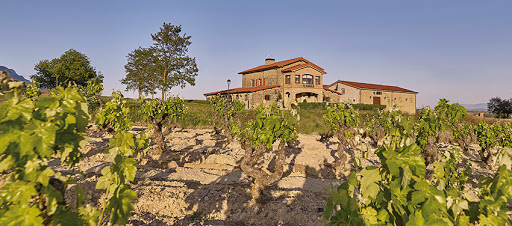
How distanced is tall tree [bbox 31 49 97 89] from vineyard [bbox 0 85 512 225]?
3839cm

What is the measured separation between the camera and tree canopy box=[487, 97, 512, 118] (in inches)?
1692

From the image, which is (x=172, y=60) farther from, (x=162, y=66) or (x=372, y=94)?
(x=372, y=94)

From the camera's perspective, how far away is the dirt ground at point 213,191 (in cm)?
576

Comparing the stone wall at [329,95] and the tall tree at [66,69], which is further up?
the tall tree at [66,69]

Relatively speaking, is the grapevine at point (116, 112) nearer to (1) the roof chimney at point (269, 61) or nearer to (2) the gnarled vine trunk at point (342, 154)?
(2) the gnarled vine trunk at point (342, 154)

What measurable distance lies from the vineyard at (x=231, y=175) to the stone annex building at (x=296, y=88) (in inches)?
1040

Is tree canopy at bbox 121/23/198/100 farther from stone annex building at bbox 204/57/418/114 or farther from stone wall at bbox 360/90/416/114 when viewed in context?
stone wall at bbox 360/90/416/114

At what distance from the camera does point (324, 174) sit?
32.0ft

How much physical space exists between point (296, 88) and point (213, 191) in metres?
36.7

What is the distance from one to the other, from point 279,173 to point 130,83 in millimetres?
44773

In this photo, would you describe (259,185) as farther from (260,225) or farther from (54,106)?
(54,106)

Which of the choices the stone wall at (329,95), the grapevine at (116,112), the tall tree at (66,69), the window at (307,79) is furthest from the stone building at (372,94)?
the tall tree at (66,69)

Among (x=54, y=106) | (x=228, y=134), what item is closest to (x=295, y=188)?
(x=54, y=106)

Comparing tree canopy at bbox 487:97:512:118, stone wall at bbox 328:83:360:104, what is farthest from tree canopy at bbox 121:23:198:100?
tree canopy at bbox 487:97:512:118
